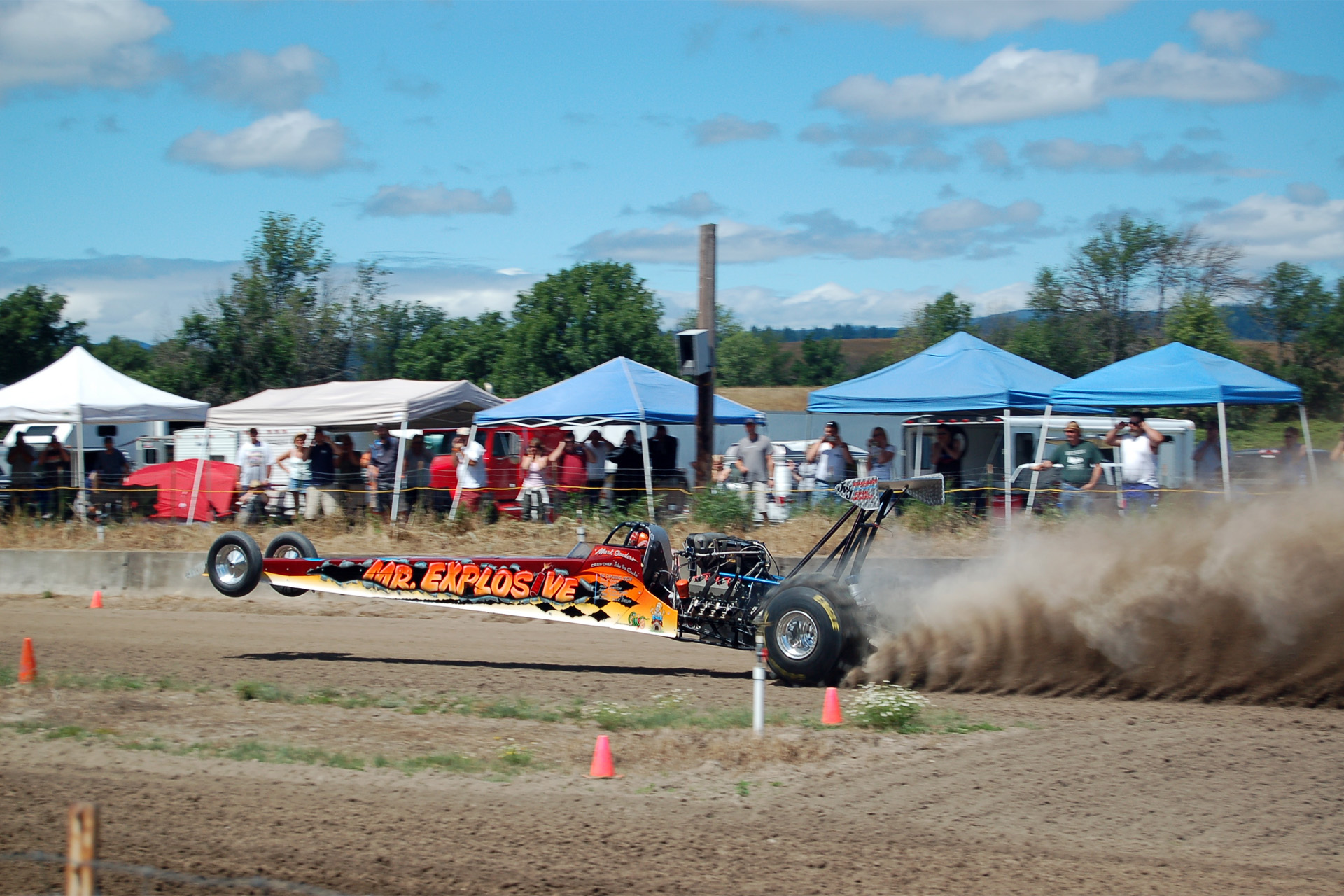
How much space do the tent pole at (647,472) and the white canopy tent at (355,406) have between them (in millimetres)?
3466

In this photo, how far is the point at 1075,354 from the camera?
49.5 metres

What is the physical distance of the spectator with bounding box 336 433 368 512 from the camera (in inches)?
621

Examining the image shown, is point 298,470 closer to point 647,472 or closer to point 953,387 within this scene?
point 647,472

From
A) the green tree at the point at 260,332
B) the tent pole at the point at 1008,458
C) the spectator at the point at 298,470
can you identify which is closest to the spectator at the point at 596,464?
the spectator at the point at 298,470

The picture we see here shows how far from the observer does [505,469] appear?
16281 mm

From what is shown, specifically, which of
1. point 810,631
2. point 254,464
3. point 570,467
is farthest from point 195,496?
point 810,631

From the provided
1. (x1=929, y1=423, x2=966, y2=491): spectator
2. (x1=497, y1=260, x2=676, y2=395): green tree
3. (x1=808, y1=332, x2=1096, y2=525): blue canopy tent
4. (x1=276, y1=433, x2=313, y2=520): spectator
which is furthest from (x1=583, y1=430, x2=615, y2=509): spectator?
(x1=497, y1=260, x2=676, y2=395): green tree

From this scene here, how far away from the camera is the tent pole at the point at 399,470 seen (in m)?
15.6

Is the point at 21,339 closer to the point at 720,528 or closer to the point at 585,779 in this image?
the point at 720,528

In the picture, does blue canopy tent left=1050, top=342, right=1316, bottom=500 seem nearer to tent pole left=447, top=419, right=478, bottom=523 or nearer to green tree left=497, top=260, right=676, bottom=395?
tent pole left=447, top=419, right=478, bottom=523

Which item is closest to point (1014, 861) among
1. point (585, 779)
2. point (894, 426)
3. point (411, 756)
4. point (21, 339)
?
point (585, 779)

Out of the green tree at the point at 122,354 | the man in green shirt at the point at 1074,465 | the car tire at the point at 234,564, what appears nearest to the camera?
the car tire at the point at 234,564

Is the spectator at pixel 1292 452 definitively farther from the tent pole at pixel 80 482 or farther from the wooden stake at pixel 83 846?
the tent pole at pixel 80 482

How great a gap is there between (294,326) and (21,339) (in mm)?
29071
